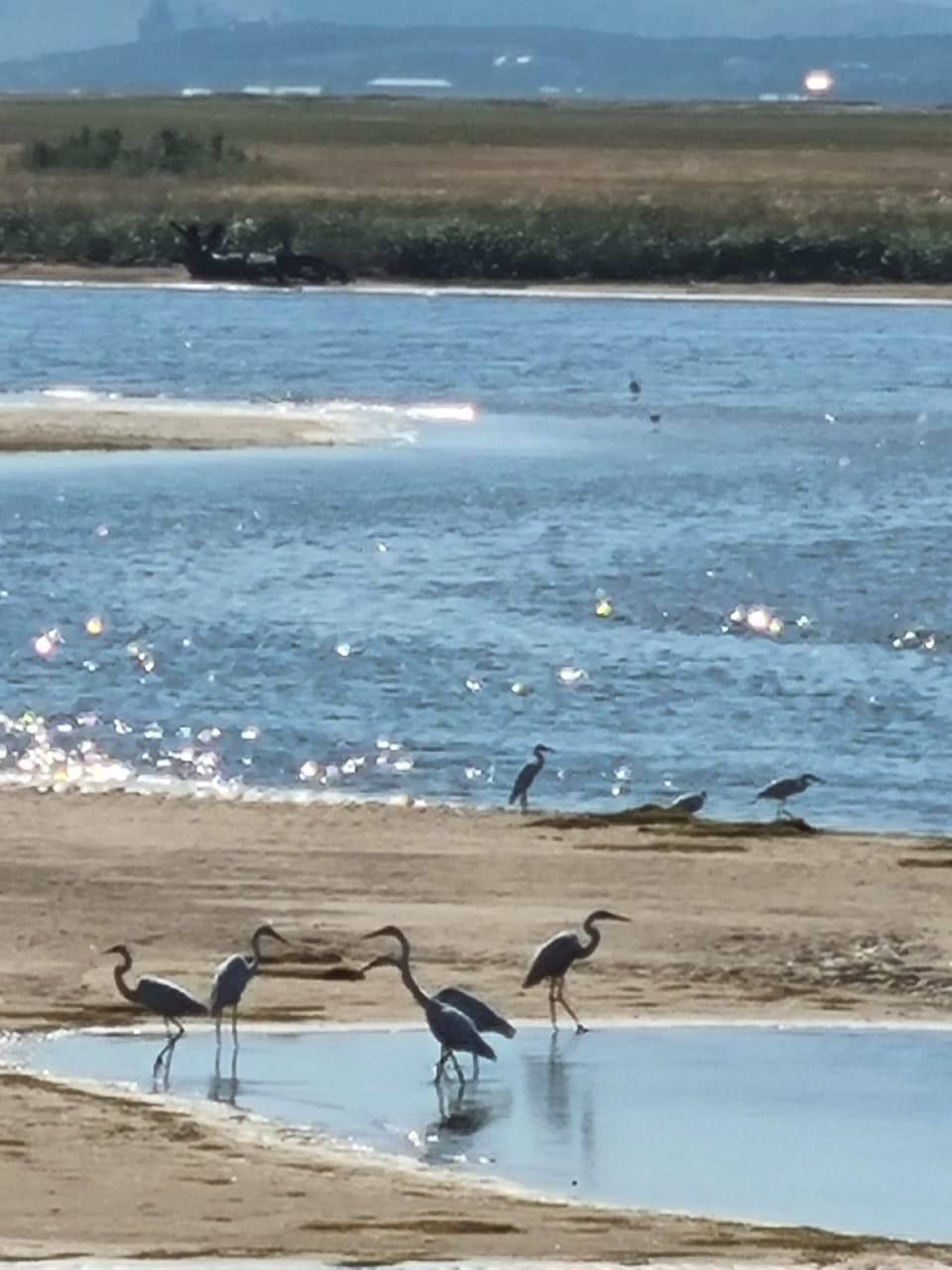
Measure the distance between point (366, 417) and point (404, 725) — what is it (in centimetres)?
2171

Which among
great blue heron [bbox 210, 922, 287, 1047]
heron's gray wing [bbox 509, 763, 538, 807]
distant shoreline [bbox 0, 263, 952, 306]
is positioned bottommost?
distant shoreline [bbox 0, 263, 952, 306]

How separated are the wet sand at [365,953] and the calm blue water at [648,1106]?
12.2 inches

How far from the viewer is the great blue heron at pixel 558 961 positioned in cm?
1449

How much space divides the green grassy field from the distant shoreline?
0.34 metres

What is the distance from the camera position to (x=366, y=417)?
44250mm

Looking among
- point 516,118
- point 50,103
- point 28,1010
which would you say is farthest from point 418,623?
point 50,103

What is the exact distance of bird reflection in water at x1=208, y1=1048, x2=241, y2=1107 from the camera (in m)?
13.5

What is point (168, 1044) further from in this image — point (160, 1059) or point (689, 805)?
point (689, 805)

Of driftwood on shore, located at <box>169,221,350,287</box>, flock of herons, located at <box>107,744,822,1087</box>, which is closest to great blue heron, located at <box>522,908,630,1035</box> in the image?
flock of herons, located at <box>107,744,822,1087</box>

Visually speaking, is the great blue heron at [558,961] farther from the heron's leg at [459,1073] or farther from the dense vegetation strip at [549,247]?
the dense vegetation strip at [549,247]

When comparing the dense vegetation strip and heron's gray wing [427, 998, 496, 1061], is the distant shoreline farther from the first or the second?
heron's gray wing [427, 998, 496, 1061]

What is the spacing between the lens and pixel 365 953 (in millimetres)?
15695

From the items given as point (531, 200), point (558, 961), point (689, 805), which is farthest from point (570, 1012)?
point (531, 200)

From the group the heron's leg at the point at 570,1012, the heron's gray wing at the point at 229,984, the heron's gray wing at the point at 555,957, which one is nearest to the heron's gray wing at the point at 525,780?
the heron's leg at the point at 570,1012
